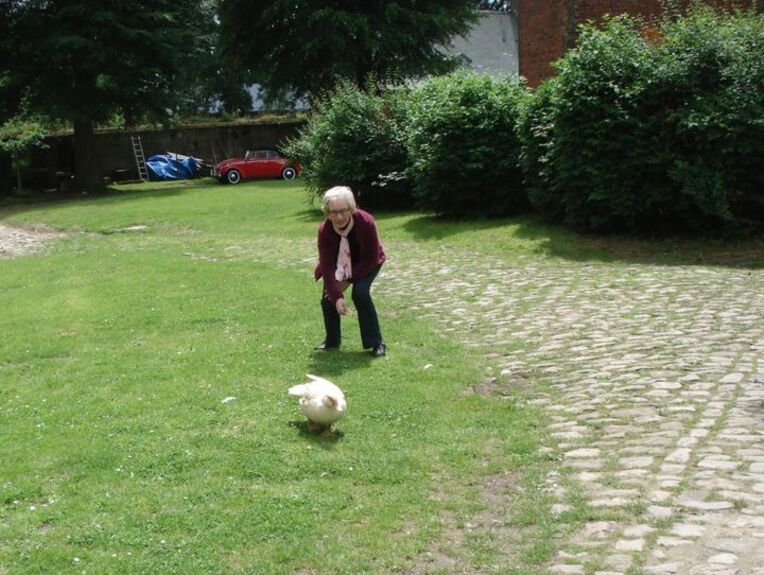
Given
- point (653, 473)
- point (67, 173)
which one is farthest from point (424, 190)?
point (67, 173)

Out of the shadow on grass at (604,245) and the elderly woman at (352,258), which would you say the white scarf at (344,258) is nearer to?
the elderly woman at (352,258)

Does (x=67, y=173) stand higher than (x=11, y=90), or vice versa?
(x=11, y=90)

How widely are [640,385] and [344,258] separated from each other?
2.96 m

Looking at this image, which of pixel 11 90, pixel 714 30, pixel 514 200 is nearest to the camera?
pixel 714 30

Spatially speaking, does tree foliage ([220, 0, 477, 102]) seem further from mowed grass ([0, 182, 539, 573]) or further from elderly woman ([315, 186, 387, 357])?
elderly woman ([315, 186, 387, 357])

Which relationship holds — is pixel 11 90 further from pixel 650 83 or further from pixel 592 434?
pixel 592 434

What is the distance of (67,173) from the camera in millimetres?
41500

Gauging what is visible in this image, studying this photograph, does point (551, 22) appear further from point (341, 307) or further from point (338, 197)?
point (341, 307)

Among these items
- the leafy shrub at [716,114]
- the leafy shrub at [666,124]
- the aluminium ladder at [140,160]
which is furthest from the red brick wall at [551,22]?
the aluminium ladder at [140,160]

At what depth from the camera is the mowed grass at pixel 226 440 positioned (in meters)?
4.64

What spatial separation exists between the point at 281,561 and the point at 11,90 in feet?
117

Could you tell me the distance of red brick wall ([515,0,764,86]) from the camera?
20.8 meters

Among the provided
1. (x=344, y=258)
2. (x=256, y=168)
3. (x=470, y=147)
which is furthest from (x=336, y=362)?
(x=256, y=168)

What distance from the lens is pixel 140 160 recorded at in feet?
152
